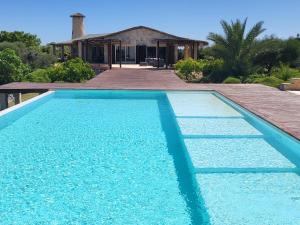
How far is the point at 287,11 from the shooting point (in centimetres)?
4012

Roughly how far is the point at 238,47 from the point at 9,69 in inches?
501

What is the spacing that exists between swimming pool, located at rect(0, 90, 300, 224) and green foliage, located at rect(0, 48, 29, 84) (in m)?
11.1

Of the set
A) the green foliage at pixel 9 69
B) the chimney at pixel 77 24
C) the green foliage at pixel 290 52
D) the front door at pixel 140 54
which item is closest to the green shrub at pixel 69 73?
the green foliage at pixel 9 69

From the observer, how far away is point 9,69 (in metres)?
21.9

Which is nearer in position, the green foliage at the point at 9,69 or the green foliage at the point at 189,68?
the green foliage at the point at 9,69

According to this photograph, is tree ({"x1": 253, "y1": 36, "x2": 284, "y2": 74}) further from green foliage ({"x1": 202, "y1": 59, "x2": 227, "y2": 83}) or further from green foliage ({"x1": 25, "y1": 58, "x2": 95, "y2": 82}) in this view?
green foliage ({"x1": 25, "y1": 58, "x2": 95, "y2": 82})

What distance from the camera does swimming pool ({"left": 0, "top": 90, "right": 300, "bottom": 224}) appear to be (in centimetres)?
508

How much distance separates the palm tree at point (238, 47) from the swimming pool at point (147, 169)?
11.7 m

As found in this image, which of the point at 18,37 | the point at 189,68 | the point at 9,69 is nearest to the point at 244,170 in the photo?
the point at 9,69

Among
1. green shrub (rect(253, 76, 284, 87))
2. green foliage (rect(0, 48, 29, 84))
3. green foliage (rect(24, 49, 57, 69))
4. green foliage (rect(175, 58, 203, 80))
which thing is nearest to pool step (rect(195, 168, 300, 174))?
green shrub (rect(253, 76, 284, 87))

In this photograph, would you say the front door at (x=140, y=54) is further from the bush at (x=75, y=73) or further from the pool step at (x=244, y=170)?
the pool step at (x=244, y=170)

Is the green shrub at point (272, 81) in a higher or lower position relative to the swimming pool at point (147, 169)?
higher

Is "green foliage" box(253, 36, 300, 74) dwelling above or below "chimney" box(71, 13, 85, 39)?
below

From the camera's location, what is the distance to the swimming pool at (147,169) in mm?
5082
